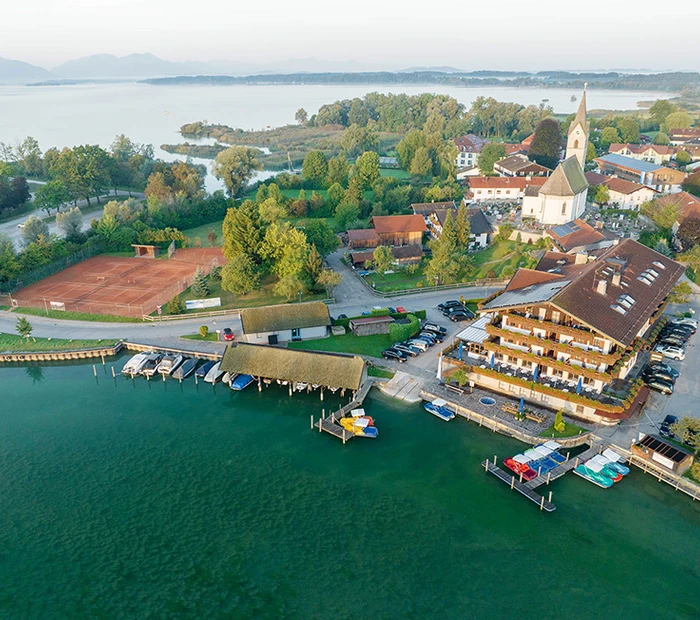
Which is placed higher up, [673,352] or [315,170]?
[315,170]

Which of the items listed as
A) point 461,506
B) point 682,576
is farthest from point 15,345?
point 682,576

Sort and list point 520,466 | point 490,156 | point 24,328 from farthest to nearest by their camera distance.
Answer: point 490,156, point 24,328, point 520,466

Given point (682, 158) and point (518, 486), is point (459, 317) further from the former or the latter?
point (682, 158)

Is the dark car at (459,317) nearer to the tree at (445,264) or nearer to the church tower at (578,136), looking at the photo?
the tree at (445,264)

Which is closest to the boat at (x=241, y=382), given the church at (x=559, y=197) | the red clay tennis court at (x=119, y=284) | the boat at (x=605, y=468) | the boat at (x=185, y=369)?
the boat at (x=185, y=369)

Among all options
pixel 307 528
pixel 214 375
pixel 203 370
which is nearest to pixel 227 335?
pixel 203 370

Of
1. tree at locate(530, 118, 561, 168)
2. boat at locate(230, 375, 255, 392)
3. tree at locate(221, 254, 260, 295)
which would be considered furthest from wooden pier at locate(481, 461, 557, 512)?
tree at locate(530, 118, 561, 168)

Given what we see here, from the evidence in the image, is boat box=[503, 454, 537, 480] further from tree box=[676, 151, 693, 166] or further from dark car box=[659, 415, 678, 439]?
tree box=[676, 151, 693, 166]
